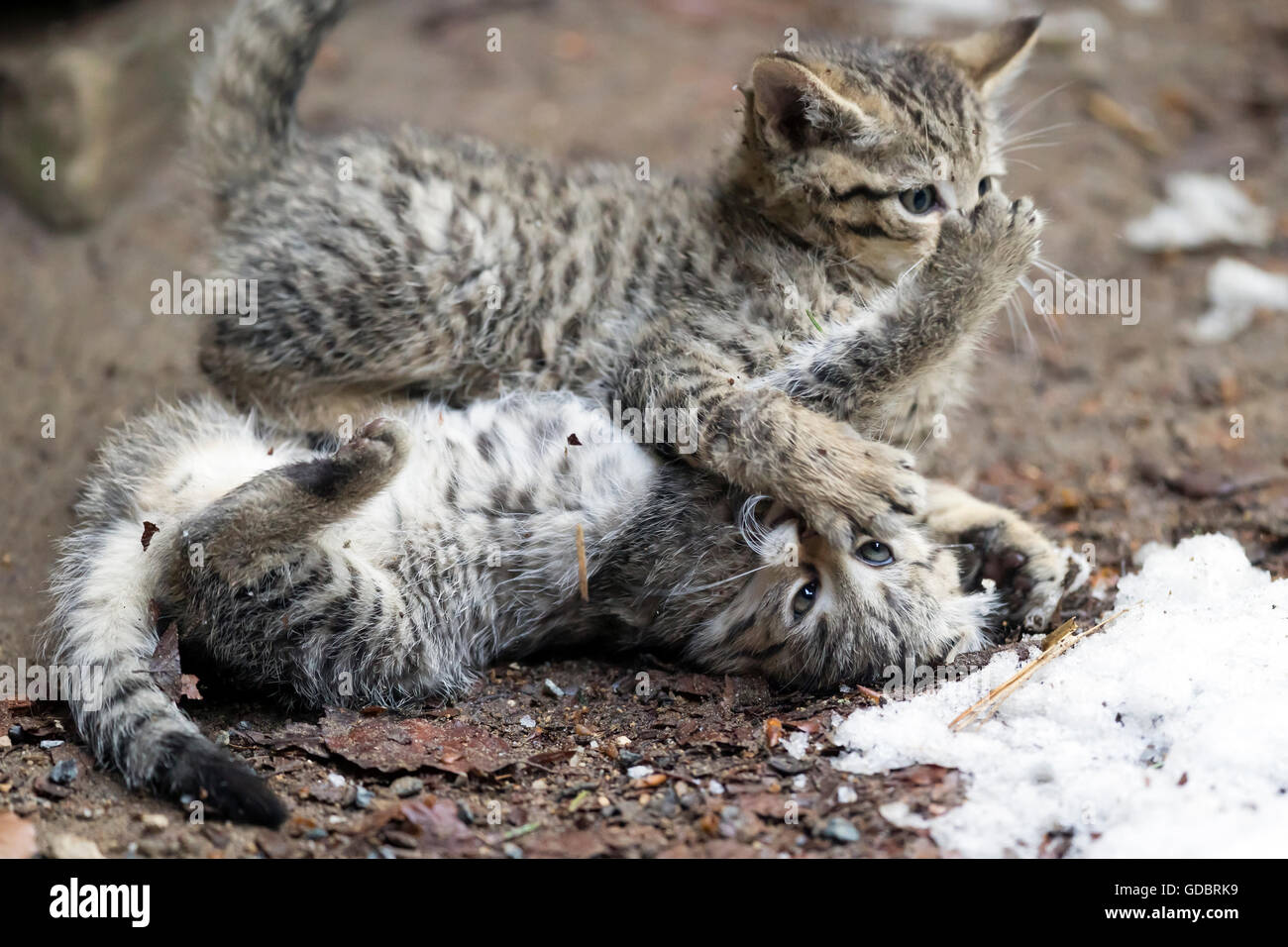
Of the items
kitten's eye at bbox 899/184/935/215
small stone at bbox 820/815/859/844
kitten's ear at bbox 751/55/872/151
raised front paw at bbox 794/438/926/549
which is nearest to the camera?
small stone at bbox 820/815/859/844

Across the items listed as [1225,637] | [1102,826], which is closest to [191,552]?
→ [1102,826]

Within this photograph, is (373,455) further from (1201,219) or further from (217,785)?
(1201,219)

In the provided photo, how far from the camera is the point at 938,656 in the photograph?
3.57m

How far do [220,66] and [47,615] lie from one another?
2.09m

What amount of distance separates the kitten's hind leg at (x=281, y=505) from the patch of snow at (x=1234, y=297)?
386 centimetres

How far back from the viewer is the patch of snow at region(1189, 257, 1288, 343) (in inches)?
208

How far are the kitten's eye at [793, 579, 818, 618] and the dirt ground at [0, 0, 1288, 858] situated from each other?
272 millimetres

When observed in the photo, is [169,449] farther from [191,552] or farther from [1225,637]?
[1225,637]

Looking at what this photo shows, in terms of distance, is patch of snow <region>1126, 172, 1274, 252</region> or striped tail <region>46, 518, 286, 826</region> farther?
patch of snow <region>1126, 172, 1274, 252</region>

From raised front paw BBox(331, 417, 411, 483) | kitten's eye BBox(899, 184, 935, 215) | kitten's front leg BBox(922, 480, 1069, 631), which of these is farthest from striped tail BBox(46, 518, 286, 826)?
kitten's eye BBox(899, 184, 935, 215)

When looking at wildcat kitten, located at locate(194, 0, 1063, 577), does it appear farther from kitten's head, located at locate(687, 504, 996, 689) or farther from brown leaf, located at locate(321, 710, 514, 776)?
brown leaf, located at locate(321, 710, 514, 776)

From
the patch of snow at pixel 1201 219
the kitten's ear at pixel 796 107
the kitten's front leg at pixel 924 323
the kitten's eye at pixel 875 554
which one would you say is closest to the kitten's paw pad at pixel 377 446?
the kitten's front leg at pixel 924 323

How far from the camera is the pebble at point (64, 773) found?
310 centimetres

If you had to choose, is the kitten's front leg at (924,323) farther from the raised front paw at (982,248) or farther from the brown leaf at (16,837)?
the brown leaf at (16,837)
